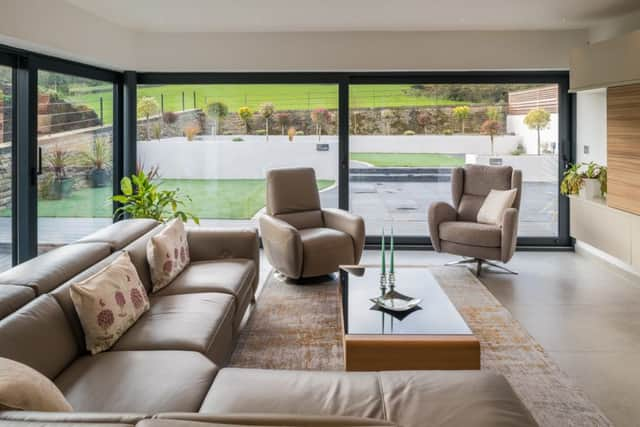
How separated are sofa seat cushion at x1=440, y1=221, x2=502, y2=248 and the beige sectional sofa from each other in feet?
9.95

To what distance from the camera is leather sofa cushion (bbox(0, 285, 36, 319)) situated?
2.12 m

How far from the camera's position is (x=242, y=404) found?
1814 millimetres

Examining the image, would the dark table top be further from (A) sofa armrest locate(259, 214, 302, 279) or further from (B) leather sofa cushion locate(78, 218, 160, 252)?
(B) leather sofa cushion locate(78, 218, 160, 252)

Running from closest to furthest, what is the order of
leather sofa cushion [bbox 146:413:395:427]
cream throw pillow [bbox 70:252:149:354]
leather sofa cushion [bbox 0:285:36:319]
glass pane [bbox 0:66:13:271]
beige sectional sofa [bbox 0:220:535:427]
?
leather sofa cushion [bbox 146:413:395:427] → beige sectional sofa [bbox 0:220:535:427] → leather sofa cushion [bbox 0:285:36:319] → cream throw pillow [bbox 70:252:149:354] → glass pane [bbox 0:66:13:271]

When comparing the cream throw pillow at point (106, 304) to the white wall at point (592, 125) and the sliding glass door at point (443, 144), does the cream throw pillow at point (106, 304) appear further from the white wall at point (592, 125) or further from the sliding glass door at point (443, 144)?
the white wall at point (592, 125)

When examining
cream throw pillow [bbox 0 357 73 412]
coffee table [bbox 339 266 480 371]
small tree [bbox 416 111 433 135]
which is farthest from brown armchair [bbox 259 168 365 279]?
cream throw pillow [bbox 0 357 73 412]

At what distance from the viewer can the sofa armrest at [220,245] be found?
402cm

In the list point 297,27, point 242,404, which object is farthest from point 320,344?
point 297,27

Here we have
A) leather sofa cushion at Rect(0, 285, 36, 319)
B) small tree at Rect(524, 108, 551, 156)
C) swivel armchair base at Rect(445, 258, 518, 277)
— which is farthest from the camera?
small tree at Rect(524, 108, 551, 156)

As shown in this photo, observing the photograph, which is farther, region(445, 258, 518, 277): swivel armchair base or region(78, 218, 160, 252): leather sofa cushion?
region(445, 258, 518, 277): swivel armchair base

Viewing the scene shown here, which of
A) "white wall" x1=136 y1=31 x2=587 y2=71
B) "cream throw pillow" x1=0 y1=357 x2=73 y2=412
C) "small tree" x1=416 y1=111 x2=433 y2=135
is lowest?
"cream throw pillow" x1=0 y1=357 x2=73 y2=412

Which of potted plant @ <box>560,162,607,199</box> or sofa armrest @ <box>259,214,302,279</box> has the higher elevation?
potted plant @ <box>560,162,607,199</box>

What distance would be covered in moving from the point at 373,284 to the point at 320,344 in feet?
1.87

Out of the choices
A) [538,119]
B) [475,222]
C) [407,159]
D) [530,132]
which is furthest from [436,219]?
[538,119]
